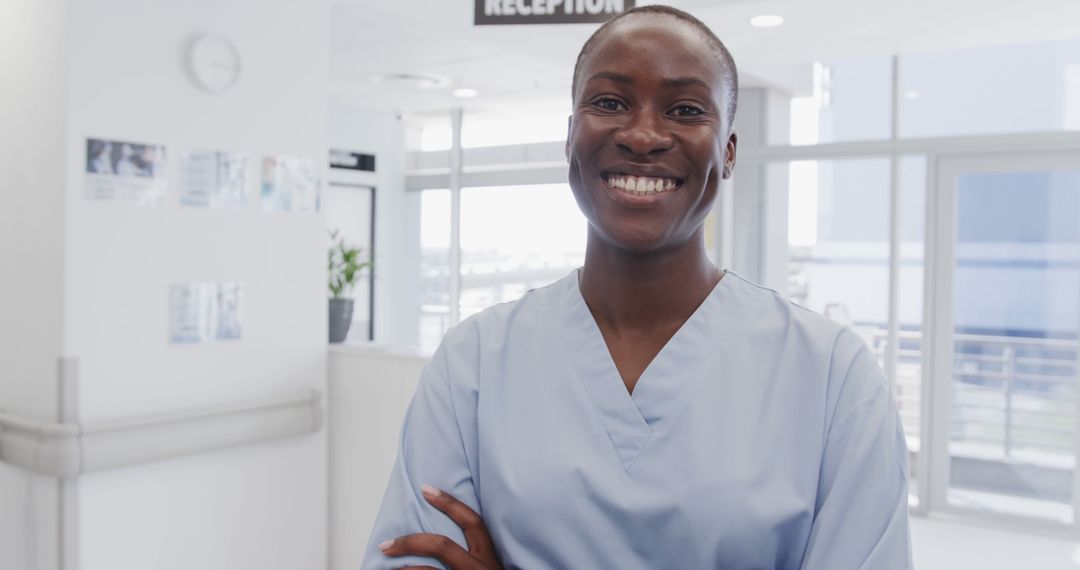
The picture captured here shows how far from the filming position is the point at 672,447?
102 cm

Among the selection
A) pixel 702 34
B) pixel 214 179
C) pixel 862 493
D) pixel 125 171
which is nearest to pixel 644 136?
pixel 702 34

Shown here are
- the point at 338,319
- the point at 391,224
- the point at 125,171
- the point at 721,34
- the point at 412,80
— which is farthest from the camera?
the point at 391,224

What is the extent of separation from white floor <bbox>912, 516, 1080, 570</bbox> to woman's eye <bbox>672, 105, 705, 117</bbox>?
13.2 ft

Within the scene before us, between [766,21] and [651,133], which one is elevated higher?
[766,21]

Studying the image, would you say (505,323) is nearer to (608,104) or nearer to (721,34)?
(608,104)

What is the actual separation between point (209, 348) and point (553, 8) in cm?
180

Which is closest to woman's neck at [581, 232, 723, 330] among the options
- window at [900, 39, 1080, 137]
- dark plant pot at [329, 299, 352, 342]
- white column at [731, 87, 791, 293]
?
dark plant pot at [329, 299, 352, 342]

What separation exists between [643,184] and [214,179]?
2533 mm

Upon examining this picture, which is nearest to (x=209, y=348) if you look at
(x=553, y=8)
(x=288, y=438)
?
(x=288, y=438)

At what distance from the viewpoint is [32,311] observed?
2.93 m

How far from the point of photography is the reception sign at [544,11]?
216cm

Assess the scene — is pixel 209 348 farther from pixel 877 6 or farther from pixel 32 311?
pixel 877 6

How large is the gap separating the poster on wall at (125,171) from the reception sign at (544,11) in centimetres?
134

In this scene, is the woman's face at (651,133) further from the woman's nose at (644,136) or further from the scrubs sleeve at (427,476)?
the scrubs sleeve at (427,476)
